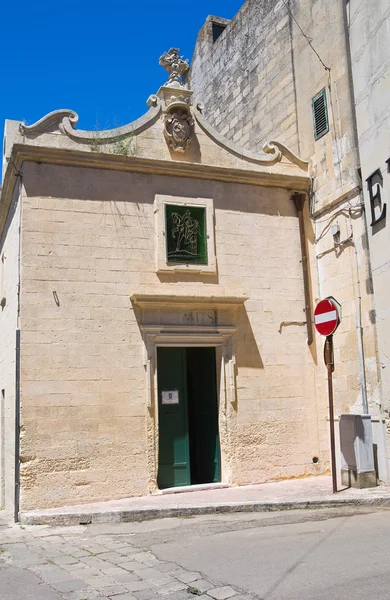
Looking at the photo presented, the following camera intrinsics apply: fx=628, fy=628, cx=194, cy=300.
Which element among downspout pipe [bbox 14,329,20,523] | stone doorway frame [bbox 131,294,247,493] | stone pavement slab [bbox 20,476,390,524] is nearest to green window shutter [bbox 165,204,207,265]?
stone doorway frame [bbox 131,294,247,493]

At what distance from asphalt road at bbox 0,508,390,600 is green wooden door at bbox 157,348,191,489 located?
2034mm

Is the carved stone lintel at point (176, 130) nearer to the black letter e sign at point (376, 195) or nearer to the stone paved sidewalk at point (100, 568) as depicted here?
the black letter e sign at point (376, 195)

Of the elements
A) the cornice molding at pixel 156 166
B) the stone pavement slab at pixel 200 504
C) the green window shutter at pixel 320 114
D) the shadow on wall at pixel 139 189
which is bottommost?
the stone pavement slab at pixel 200 504

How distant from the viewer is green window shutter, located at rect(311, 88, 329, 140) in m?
10.7

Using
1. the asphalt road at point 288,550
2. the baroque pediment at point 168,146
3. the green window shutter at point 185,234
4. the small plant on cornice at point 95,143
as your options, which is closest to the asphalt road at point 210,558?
the asphalt road at point 288,550

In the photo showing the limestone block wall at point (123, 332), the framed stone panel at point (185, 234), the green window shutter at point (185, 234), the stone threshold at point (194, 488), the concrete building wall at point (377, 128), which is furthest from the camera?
the green window shutter at point (185, 234)

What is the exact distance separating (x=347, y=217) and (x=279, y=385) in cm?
289

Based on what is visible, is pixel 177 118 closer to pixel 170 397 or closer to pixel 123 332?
pixel 123 332

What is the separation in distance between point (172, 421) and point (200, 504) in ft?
6.63

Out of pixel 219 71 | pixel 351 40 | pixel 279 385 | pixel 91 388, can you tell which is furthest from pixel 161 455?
pixel 219 71

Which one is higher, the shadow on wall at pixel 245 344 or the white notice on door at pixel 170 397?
the shadow on wall at pixel 245 344

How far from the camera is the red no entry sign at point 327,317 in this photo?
27.4 ft

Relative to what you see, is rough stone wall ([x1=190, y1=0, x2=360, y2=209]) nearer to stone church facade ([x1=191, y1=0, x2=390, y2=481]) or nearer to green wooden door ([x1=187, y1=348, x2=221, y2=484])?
stone church facade ([x1=191, y1=0, x2=390, y2=481])

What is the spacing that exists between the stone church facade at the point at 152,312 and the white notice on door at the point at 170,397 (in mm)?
22
